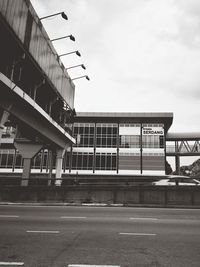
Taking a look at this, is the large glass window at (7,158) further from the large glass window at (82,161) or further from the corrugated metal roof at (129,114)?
the corrugated metal roof at (129,114)

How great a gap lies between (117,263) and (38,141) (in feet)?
75.3

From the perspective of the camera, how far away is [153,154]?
44.9 meters

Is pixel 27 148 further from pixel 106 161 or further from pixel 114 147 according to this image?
pixel 114 147

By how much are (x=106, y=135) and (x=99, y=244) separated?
135 feet

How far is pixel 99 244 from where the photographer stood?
6469 mm

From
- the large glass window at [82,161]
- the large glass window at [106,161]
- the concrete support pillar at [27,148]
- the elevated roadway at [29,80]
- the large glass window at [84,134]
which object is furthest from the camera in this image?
the large glass window at [84,134]

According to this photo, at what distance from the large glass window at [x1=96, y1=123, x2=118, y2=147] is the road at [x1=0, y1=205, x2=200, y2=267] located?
37.1 metres

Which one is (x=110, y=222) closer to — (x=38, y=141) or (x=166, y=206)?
(x=166, y=206)

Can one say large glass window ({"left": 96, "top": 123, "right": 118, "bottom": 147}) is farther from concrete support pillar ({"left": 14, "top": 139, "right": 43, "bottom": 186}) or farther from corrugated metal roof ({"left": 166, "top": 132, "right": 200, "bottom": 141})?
concrete support pillar ({"left": 14, "top": 139, "right": 43, "bottom": 186})

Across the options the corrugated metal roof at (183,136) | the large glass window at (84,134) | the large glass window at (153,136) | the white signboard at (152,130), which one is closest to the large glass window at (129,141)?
the large glass window at (153,136)

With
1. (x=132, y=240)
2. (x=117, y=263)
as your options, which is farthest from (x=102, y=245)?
(x=117, y=263)

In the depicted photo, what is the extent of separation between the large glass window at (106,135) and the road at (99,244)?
3708cm

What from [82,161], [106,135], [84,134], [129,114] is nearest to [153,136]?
[129,114]

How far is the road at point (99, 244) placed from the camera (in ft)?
16.7
